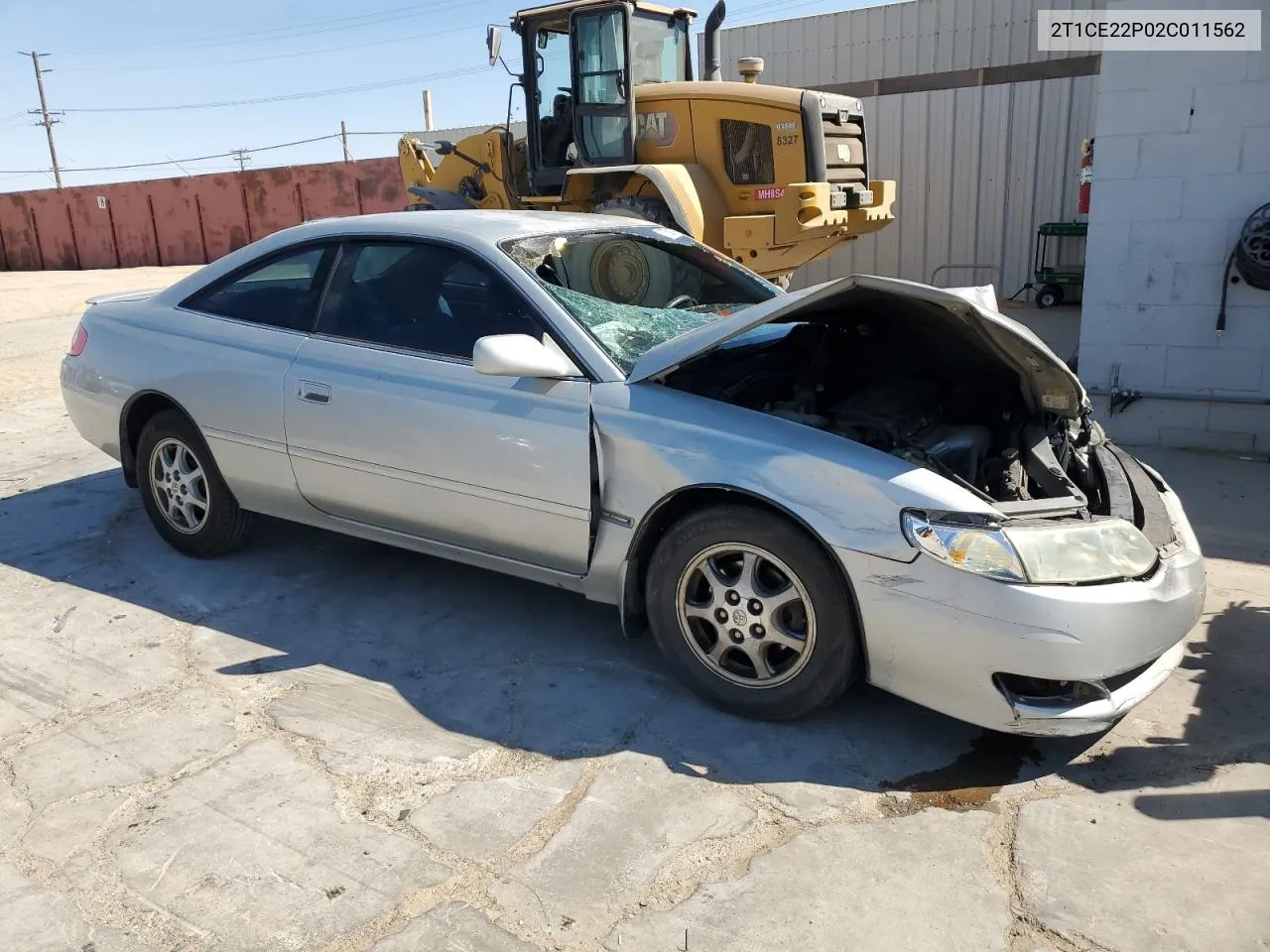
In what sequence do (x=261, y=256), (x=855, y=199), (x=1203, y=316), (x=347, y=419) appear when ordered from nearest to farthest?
(x=347, y=419), (x=261, y=256), (x=1203, y=316), (x=855, y=199)

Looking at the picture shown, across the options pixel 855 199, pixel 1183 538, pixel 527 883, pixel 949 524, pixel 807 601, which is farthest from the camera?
pixel 855 199

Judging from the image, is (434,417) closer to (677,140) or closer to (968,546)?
(968,546)

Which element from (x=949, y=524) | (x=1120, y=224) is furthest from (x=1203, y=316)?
(x=949, y=524)

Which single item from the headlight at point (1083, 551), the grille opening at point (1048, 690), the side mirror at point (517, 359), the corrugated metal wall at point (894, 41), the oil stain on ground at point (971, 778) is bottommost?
the oil stain on ground at point (971, 778)

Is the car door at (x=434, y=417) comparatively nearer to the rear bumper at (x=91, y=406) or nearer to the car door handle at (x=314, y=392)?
the car door handle at (x=314, y=392)

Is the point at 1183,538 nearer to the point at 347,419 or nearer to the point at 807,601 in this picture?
the point at 807,601

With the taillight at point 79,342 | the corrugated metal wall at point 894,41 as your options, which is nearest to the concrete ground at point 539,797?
the taillight at point 79,342

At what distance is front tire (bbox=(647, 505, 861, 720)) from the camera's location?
3021mm

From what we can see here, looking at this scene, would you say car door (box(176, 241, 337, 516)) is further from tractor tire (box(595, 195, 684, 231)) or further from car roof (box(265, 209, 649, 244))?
tractor tire (box(595, 195, 684, 231))

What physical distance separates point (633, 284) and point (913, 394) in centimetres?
123

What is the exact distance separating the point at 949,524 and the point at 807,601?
0.48 m

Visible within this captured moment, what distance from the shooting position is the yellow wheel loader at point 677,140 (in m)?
9.27

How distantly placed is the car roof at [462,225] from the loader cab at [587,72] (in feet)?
18.3

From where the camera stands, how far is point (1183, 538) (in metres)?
3.25
